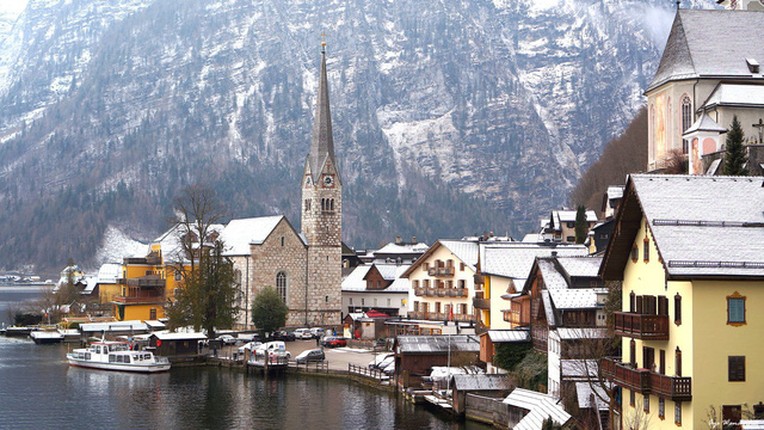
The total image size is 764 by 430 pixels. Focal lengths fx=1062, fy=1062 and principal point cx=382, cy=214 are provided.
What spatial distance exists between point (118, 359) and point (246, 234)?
32.9 metres

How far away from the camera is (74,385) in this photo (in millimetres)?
70062

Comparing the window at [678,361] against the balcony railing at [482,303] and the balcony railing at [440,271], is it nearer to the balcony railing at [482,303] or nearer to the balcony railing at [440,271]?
the balcony railing at [482,303]

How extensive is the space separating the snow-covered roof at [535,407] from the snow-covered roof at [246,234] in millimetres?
61005

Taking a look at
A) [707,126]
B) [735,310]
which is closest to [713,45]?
[707,126]

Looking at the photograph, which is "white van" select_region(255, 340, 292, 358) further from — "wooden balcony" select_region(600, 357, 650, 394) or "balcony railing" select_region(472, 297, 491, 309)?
"wooden balcony" select_region(600, 357, 650, 394)

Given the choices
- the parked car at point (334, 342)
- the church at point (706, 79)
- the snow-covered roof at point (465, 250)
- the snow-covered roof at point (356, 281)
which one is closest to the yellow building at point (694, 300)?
the church at point (706, 79)

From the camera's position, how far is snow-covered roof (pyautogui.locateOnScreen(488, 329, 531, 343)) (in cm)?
5672

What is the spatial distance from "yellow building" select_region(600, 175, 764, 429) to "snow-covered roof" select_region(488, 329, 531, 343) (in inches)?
831

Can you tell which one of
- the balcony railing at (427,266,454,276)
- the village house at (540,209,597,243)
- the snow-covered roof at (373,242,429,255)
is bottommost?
the balcony railing at (427,266,454,276)

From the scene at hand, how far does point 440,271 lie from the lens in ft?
286

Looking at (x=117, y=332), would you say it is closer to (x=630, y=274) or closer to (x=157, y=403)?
(x=157, y=403)

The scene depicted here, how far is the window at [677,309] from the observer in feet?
106

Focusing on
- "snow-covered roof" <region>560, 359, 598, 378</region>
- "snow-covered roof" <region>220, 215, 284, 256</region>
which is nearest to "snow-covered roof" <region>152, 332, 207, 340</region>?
"snow-covered roof" <region>220, 215, 284, 256</region>

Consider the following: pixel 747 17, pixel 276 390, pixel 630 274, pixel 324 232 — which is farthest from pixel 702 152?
pixel 324 232
